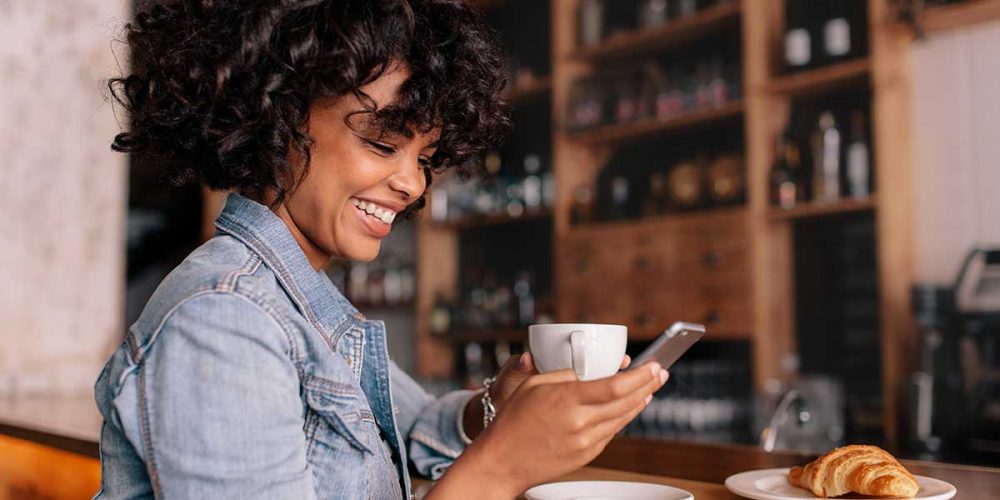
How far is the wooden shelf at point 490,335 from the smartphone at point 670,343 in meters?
2.98

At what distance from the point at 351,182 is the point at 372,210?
0.14ft

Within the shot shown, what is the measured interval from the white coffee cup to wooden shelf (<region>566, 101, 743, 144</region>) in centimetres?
248

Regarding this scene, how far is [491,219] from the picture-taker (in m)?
4.12

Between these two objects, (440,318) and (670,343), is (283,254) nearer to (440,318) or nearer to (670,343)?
(670,343)

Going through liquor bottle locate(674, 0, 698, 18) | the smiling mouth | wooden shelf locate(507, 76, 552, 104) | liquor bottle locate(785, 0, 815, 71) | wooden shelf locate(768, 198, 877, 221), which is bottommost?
the smiling mouth

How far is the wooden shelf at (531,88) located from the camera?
13.0 ft

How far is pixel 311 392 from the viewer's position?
3.01ft

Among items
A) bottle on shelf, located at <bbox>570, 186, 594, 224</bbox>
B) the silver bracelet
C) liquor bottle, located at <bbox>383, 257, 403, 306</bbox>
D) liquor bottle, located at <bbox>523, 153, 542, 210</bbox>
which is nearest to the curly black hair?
Answer: the silver bracelet

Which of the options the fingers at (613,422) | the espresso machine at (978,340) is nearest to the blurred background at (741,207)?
the espresso machine at (978,340)

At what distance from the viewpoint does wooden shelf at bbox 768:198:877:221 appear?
2928 millimetres

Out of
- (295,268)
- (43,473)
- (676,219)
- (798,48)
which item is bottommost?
(43,473)

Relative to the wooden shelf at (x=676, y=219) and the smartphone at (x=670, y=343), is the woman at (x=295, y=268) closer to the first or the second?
the smartphone at (x=670, y=343)

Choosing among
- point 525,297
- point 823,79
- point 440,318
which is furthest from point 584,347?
point 440,318

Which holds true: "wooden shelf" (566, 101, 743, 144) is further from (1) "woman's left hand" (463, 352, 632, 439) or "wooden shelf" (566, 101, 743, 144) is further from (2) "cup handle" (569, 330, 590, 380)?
(2) "cup handle" (569, 330, 590, 380)
